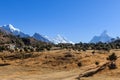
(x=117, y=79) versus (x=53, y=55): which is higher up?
(x=53, y=55)

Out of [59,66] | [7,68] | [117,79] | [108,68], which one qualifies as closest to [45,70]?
[59,66]

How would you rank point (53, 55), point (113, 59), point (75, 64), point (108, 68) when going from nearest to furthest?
point (108, 68) < point (113, 59) < point (75, 64) < point (53, 55)

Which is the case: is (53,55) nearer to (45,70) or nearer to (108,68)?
(45,70)

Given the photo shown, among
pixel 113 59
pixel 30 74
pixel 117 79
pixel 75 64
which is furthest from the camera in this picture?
pixel 75 64

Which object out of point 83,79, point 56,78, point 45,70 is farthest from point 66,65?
point 83,79

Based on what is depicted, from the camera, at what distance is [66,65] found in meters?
89.5

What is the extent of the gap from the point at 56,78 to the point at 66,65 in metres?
20.5

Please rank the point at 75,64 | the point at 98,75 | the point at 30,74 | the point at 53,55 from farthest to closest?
the point at 53,55 → the point at 75,64 → the point at 30,74 → the point at 98,75

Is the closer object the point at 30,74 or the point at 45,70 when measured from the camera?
the point at 30,74

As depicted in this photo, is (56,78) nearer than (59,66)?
Yes

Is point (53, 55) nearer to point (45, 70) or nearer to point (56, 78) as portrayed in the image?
point (45, 70)

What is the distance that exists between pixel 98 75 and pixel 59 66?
25.4 m

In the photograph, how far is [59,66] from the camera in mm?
89312

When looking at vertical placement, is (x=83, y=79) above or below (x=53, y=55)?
below
